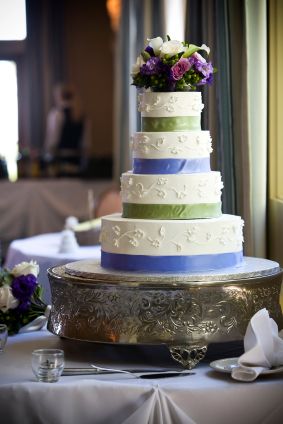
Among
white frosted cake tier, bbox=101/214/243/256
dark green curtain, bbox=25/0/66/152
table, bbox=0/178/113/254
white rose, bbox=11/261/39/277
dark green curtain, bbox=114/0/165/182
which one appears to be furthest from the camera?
dark green curtain, bbox=25/0/66/152

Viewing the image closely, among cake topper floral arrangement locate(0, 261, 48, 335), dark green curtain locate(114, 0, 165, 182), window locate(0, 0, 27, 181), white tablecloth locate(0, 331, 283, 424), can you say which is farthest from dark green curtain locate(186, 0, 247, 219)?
window locate(0, 0, 27, 181)

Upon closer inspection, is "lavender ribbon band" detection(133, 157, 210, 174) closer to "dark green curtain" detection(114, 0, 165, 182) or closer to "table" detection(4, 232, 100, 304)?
"table" detection(4, 232, 100, 304)

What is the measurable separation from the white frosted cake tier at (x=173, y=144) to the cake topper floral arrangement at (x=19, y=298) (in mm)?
775

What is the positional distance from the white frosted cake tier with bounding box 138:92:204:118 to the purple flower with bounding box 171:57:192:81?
81 millimetres

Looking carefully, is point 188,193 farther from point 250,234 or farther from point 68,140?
point 68,140

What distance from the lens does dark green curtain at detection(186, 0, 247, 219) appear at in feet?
17.0

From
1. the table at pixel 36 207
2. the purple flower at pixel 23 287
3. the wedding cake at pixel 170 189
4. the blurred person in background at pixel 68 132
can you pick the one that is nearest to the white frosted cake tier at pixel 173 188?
the wedding cake at pixel 170 189

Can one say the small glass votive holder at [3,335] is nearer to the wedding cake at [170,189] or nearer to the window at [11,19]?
the wedding cake at [170,189]

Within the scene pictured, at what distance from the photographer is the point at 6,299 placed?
4.22 metres

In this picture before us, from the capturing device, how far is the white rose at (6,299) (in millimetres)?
4219

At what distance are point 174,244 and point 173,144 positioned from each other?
1.32 ft

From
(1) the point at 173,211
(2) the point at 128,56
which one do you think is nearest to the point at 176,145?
(1) the point at 173,211

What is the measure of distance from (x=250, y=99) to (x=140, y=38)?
538 cm

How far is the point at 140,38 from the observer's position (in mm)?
10227
